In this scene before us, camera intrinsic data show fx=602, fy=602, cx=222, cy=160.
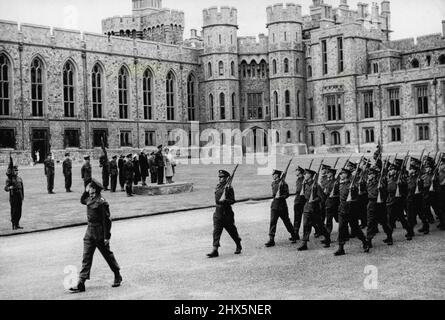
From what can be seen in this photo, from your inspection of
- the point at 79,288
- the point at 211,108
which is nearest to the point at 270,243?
the point at 79,288

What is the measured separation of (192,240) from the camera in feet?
41.6

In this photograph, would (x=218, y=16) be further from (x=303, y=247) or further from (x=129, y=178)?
(x=303, y=247)

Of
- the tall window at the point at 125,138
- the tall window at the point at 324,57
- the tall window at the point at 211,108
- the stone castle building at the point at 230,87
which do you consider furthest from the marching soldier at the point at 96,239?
the tall window at the point at 211,108

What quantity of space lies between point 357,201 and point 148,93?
39685 millimetres

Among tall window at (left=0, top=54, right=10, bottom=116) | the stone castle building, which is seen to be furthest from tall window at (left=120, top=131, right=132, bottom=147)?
tall window at (left=0, top=54, right=10, bottom=116)

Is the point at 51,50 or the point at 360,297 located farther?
the point at 51,50

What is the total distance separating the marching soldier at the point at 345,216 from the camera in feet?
35.6

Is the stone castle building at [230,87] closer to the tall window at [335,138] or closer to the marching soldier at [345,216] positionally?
the tall window at [335,138]

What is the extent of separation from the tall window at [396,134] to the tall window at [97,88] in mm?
22576

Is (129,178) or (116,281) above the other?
(129,178)

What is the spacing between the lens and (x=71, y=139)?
4369 centimetres
